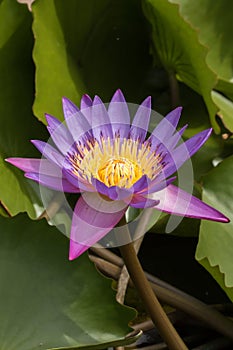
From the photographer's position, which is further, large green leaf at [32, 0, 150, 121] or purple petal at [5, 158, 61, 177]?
large green leaf at [32, 0, 150, 121]

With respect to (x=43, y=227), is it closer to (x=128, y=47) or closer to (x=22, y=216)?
(x=22, y=216)

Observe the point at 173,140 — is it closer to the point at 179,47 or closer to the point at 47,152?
the point at 47,152

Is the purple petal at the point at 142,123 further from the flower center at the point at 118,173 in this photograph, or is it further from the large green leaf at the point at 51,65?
the large green leaf at the point at 51,65

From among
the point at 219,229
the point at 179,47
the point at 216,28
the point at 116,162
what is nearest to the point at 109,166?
the point at 116,162

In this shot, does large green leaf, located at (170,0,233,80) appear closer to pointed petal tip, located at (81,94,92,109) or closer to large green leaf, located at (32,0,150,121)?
large green leaf, located at (32,0,150,121)

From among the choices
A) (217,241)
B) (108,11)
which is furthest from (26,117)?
(217,241)

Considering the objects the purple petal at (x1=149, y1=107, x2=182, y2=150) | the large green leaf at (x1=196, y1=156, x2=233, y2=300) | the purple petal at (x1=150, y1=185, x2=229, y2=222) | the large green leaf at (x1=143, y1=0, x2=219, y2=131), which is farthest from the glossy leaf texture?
the purple petal at (x1=150, y1=185, x2=229, y2=222)
